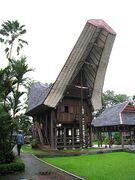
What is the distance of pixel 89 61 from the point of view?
89.5ft

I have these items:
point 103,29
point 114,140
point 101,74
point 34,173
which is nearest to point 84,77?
point 101,74

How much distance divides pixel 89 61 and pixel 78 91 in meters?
3.37

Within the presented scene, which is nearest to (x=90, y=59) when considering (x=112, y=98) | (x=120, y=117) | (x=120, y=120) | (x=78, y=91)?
(x=78, y=91)

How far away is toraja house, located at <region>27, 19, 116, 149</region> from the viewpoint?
23.8 m

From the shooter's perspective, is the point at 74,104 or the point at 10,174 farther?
the point at 74,104

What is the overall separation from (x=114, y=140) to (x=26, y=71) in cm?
2733

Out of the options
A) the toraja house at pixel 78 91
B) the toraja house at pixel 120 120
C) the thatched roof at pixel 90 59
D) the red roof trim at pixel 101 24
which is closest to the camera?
the red roof trim at pixel 101 24

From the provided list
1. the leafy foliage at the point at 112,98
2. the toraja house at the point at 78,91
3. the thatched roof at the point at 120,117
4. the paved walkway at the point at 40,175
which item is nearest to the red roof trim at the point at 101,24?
the toraja house at the point at 78,91

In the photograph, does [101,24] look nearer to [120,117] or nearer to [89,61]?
[89,61]

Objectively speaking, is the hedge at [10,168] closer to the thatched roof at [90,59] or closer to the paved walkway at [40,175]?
the paved walkway at [40,175]

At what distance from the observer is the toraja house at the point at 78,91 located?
935 inches

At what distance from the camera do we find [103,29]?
23266mm

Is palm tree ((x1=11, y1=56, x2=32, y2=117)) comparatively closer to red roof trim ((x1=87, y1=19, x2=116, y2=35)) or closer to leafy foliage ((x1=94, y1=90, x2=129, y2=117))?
red roof trim ((x1=87, y1=19, x2=116, y2=35))

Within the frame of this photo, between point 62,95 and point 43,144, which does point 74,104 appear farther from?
point 43,144
